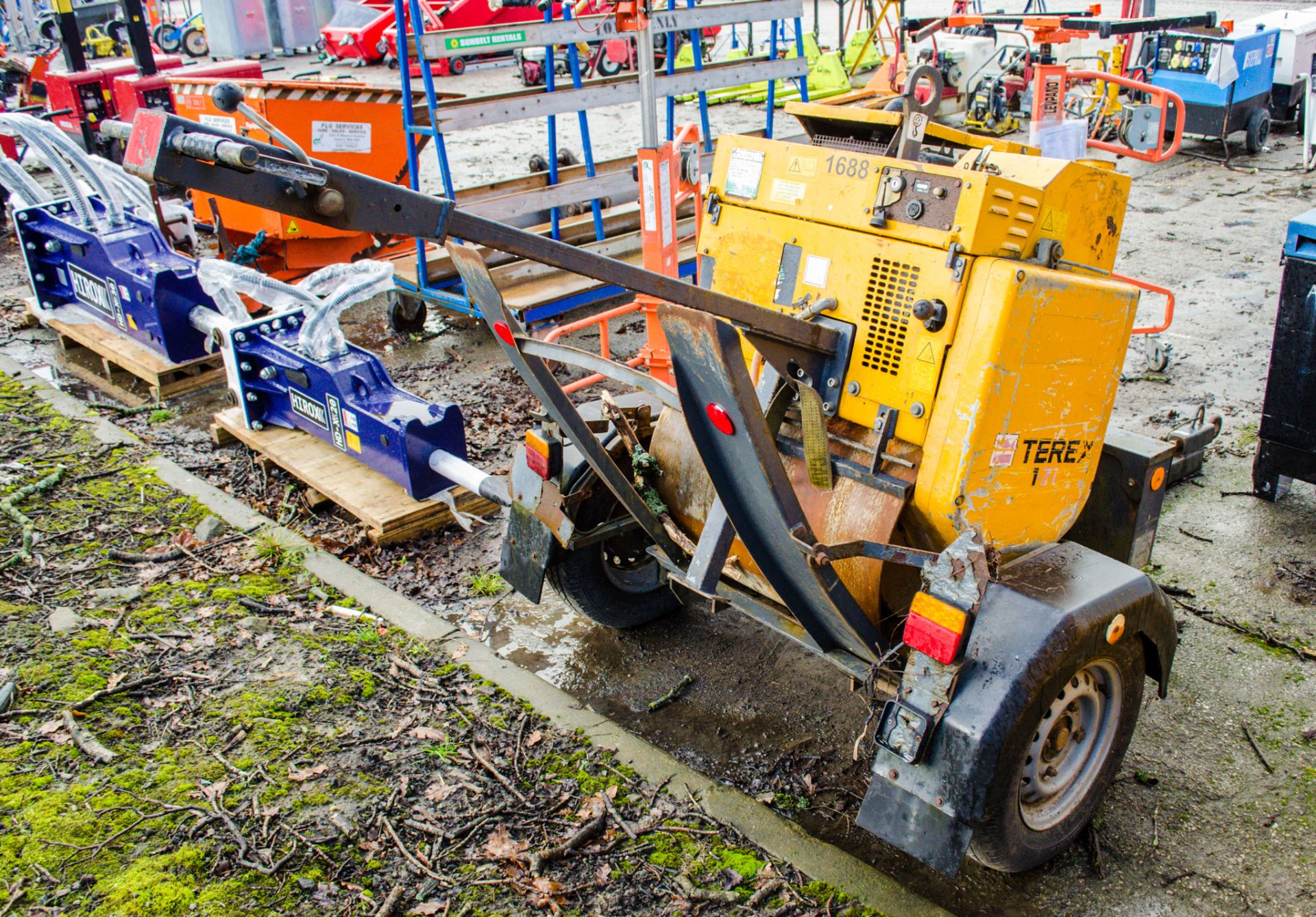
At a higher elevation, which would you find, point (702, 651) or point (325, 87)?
point (325, 87)

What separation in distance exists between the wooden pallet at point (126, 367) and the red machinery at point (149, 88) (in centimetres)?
330

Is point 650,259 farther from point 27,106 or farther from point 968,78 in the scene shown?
point 27,106

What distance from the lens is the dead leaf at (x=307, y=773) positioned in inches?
139

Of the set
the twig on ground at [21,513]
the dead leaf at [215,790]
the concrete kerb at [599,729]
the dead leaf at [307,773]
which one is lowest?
the concrete kerb at [599,729]

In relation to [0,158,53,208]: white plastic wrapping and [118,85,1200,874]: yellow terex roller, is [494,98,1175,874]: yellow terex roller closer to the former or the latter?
[118,85,1200,874]: yellow terex roller

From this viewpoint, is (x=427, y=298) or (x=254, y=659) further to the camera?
(x=427, y=298)

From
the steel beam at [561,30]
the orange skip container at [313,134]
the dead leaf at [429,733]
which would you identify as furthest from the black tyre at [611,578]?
the orange skip container at [313,134]

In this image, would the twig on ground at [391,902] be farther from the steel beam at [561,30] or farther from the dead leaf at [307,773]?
the steel beam at [561,30]

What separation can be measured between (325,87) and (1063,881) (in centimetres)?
754

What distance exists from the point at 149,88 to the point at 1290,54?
12987mm

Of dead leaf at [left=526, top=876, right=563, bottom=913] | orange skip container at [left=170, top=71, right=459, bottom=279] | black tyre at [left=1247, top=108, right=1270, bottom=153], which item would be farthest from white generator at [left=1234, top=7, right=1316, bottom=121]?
dead leaf at [left=526, top=876, right=563, bottom=913]

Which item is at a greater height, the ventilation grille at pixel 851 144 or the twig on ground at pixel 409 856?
the ventilation grille at pixel 851 144

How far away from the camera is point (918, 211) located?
3.09 metres

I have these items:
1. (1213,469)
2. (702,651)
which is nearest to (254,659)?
(702,651)
